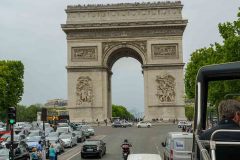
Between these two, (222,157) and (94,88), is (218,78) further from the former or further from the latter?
(94,88)

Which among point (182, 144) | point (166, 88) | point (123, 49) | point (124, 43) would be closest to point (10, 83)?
point (124, 43)

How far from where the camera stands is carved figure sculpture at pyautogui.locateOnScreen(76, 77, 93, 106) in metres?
79.8

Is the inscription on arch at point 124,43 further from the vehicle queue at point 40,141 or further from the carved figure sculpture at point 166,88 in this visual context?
the vehicle queue at point 40,141

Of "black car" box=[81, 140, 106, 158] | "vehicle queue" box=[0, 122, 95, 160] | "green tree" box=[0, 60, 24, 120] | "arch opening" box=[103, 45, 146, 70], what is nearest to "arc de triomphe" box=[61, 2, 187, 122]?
"arch opening" box=[103, 45, 146, 70]

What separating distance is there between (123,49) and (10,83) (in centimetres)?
1885

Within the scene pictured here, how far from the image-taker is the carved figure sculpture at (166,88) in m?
78.6

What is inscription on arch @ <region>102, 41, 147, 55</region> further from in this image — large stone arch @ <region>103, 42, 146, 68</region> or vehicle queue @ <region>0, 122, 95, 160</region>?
vehicle queue @ <region>0, 122, 95, 160</region>

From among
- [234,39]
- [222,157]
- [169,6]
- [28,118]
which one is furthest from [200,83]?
[28,118]

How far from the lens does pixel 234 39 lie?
116 feet

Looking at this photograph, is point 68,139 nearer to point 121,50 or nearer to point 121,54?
point 121,50

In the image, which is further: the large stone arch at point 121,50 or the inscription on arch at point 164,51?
the large stone arch at point 121,50

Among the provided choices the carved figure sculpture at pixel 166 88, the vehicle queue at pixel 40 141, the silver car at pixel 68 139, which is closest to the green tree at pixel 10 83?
the vehicle queue at pixel 40 141

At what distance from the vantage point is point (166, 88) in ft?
259

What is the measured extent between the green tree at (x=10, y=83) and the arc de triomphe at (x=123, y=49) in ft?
27.1
